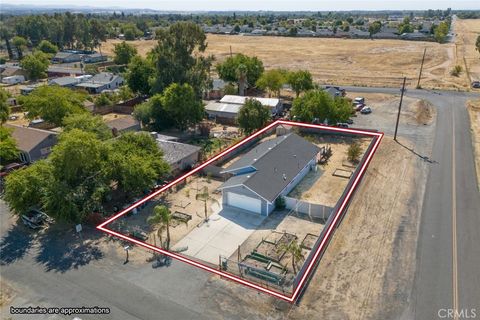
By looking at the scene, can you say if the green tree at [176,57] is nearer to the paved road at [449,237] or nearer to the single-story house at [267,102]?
the single-story house at [267,102]

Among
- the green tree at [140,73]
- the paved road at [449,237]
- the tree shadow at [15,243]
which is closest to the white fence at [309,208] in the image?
the paved road at [449,237]

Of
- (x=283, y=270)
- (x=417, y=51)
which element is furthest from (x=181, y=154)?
(x=417, y=51)

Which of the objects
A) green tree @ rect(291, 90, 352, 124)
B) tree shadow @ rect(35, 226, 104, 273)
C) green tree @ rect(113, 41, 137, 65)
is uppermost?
green tree @ rect(113, 41, 137, 65)

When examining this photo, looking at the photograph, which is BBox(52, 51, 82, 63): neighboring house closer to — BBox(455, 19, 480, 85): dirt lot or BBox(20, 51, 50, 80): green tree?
BBox(20, 51, 50, 80): green tree

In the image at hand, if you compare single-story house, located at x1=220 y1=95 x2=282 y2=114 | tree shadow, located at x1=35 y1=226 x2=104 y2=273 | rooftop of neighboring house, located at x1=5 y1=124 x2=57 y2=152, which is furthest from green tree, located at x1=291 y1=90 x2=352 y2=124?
rooftop of neighboring house, located at x1=5 y1=124 x2=57 y2=152

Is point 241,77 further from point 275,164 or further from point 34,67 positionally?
point 34,67
